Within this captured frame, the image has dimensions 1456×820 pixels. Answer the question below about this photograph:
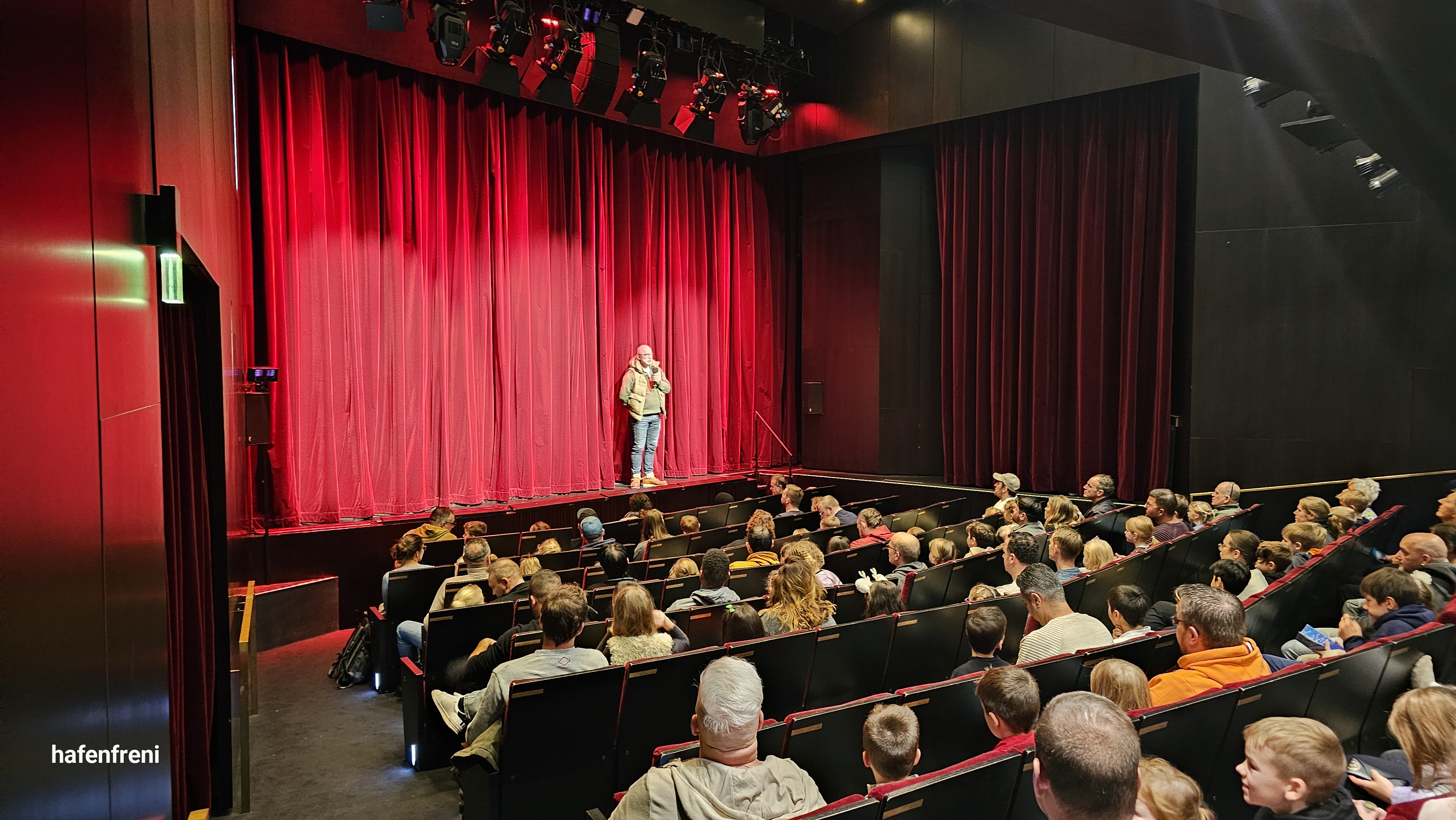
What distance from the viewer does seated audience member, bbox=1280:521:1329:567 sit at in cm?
532

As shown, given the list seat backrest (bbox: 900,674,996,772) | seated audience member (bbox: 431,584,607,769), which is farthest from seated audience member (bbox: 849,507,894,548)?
seat backrest (bbox: 900,674,996,772)

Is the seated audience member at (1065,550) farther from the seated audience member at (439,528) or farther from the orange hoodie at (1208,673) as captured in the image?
the seated audience member at (439,528)

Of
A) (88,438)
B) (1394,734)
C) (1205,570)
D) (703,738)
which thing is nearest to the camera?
(88,438)

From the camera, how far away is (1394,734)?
2518mm

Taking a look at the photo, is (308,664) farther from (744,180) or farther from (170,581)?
(744,180)

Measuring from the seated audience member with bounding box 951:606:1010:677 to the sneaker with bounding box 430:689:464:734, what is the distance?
2.38m

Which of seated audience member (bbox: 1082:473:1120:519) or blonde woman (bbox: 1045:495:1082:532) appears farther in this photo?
seated audience member (bbox: 1082:473:1120:519)

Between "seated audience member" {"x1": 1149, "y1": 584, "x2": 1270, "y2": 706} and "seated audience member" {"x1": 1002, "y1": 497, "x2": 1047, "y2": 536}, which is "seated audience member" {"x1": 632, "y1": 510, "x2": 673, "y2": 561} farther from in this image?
"seated audience member" {"x1": 1149, "y1": 584, "x2": 1270, "y2": 706}

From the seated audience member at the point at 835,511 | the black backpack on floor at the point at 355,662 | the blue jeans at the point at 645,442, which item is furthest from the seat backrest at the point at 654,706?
the blue jeans at the point at 645,442

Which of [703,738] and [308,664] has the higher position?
[703,738]

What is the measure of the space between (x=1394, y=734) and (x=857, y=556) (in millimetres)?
3801

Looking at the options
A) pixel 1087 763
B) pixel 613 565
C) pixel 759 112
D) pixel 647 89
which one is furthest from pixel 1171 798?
pixel 759 112

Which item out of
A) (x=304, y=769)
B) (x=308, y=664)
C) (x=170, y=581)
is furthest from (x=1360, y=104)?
(x=308, y=664)

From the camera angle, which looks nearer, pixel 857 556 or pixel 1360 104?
pixel 1360 104
